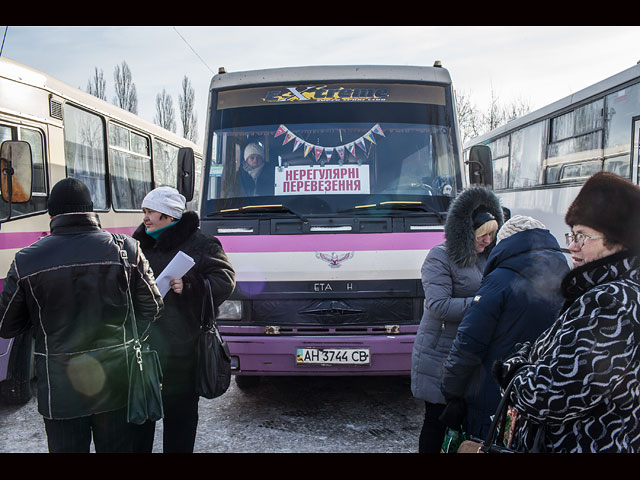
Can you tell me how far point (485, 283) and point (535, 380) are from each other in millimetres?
772

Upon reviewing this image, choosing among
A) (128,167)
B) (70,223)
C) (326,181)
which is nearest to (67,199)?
(70,223)

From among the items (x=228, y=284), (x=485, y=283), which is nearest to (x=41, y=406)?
(x=228, y=284)

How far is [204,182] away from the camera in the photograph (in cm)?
522

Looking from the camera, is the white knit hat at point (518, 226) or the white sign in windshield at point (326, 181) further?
the white sign in windshield at point (326, 181)

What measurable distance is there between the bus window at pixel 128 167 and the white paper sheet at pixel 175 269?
5.49 metres

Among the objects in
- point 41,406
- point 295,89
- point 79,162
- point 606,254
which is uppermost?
point 295,89

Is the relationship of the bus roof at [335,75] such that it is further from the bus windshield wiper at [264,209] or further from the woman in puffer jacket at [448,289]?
the woman in puffer jacket at [448,289]

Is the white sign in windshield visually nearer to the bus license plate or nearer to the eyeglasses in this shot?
the bus license plate

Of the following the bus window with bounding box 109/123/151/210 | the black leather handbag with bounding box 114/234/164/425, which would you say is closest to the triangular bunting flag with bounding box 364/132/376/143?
the black leather handbag with bounding box 114/234/164/425

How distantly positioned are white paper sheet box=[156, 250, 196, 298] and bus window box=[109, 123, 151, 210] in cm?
549

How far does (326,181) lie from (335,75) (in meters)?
1.05

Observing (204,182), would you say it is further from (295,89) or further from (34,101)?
(34,101)

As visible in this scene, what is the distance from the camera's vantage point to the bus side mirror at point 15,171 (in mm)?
5094

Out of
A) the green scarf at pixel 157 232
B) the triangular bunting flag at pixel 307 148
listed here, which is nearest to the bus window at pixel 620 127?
the triangular bunting flag at pixel 307 148
